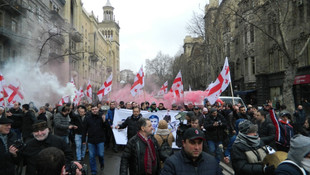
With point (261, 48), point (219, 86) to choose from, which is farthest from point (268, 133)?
point (261, 48)

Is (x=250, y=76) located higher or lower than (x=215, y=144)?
higher

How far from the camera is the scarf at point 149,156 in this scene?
155 inches

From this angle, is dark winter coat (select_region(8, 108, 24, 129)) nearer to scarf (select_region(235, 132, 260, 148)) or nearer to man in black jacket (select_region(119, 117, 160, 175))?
man in black jacket (select_region(119, 117, 160, 175))

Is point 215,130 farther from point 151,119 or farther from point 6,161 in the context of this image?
point 6,161

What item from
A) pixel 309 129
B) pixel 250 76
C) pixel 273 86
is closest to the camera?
pixel 309 129

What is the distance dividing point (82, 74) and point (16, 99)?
122 feet

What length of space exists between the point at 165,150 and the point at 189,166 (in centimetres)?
189

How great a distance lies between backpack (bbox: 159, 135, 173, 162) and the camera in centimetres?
434

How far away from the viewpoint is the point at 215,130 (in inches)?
275

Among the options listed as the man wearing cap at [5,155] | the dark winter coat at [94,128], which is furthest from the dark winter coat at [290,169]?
the dark winter coat at [94,128]

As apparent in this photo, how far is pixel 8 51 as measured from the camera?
2359cm

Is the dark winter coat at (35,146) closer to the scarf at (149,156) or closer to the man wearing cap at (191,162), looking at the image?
the scarf at (149,156)

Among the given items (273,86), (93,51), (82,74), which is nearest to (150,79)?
(93,51)

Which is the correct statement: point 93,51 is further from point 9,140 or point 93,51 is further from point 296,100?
point 9,140
